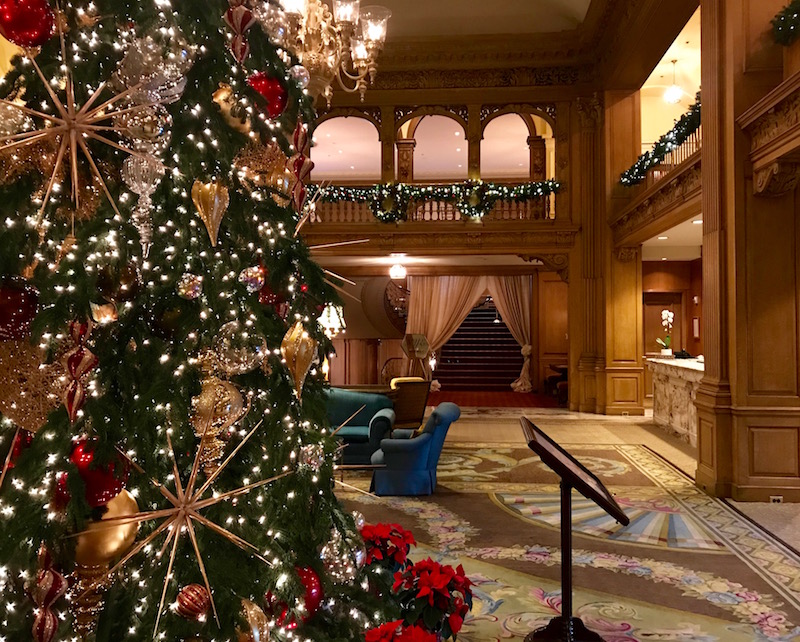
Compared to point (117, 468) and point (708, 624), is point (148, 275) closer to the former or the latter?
point (117, 468)

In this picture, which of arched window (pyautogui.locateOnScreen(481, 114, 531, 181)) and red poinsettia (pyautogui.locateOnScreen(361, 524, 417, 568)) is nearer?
red poinsettia (pyautogui.locateOnScreen(361, 524, 417, 568))

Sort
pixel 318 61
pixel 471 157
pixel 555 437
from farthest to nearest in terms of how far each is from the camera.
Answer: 1. pixel 471 157
2. pixel 555 437
3. pixel 318 61

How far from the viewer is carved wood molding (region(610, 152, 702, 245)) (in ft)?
22.7

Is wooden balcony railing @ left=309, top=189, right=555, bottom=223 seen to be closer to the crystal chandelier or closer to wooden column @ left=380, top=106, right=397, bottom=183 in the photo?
wooden column @ left=380, top=106, right=397, bottom=183

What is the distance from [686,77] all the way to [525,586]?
11.4 metres

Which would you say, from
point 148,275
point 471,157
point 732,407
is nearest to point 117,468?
point 148,275

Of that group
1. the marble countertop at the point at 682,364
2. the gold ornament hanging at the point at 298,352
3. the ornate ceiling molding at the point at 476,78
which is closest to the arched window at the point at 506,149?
the ornate ceiling molding at the point at 476,78

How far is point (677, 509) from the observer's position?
5023 millimetres

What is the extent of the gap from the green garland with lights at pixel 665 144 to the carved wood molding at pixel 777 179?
7.59ft

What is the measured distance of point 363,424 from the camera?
7012mm

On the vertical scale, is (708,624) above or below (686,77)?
below

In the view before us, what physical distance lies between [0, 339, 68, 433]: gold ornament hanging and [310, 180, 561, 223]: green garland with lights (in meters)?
9.72

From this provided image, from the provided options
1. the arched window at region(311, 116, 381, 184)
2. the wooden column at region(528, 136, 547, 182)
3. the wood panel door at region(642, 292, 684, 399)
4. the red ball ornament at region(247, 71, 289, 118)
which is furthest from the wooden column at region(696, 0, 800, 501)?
the wood panel door at region(642, 292, 684, 399)

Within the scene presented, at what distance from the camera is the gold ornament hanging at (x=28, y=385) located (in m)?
1.41
